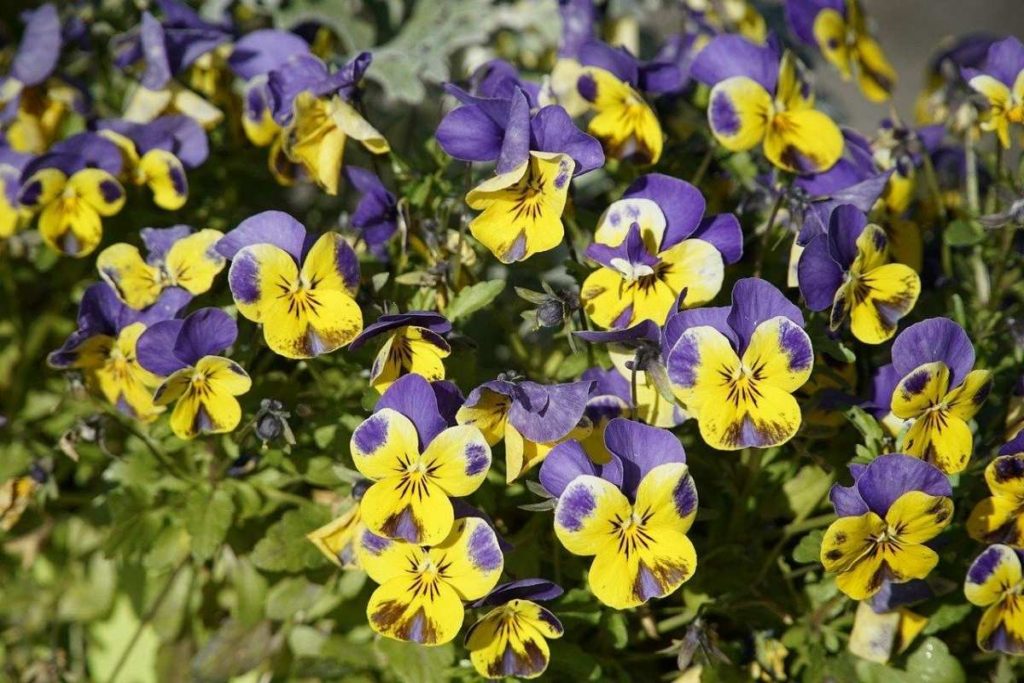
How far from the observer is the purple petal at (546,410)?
111 cm

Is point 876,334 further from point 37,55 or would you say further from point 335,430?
point 37,55

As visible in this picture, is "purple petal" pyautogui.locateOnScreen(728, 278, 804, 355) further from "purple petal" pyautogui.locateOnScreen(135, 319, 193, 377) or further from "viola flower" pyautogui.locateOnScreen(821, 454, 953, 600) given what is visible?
"purple petal" pyautogui.locateOnScreen(135, 319, 193, 377)

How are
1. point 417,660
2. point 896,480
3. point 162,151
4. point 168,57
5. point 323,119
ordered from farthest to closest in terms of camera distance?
point 168,57 < point 162,151 < point 323,119 < point 417,660 < point 896,480

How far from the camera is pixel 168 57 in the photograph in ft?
5.60

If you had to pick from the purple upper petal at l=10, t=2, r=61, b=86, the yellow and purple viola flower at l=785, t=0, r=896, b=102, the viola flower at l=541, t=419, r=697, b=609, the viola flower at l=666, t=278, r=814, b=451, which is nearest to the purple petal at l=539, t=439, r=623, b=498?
the viola flower at l=541, t=419, r=697, b=609

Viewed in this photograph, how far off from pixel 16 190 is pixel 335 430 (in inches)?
26.3

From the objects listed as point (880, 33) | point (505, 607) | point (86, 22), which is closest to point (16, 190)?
point (86, 22)

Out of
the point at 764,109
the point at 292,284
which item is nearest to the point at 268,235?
the point at 292,284

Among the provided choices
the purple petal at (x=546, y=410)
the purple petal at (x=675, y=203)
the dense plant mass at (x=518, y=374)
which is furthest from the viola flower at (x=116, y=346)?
the purple petal at (x=675, y=203)

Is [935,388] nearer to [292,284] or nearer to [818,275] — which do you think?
[818,275]

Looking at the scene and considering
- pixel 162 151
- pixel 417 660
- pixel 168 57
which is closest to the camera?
pixel 417 660

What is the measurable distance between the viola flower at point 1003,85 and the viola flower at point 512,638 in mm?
855

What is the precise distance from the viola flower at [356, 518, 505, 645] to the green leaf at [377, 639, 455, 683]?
197mm

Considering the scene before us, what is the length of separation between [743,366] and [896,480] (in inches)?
7.7
